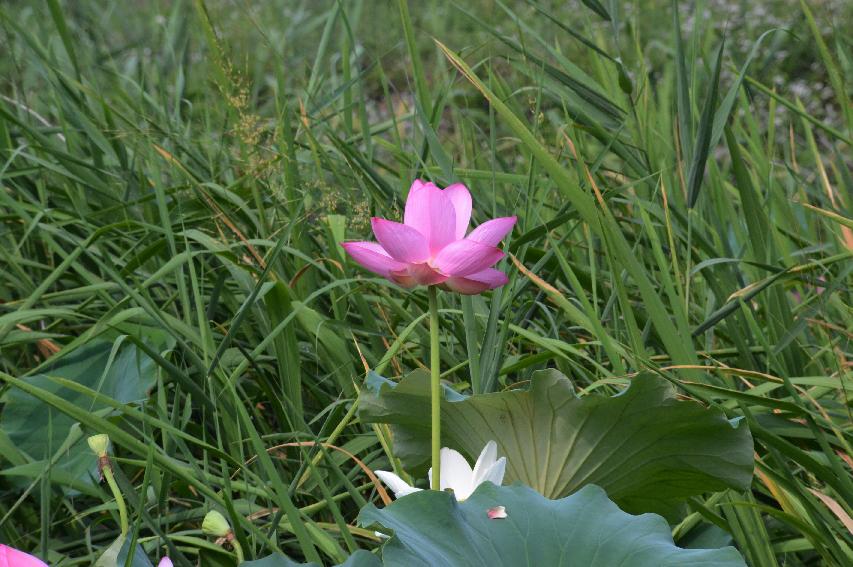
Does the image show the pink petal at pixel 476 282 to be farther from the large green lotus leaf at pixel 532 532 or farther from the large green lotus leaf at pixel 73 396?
the large green lotus leaf at pixel 73 396

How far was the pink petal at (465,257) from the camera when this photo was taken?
696 millimetres

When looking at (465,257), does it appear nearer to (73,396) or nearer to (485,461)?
(485,461)

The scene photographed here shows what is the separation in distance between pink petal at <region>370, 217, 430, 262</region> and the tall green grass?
0.66ft

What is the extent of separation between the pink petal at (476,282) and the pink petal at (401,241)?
0.03 metres

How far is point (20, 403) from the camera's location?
3.95 feet

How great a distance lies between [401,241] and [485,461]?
0.63 ft

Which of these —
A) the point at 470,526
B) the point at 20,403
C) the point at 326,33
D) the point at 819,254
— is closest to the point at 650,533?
the point at 470,526

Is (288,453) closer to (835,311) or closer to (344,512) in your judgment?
(344,512)

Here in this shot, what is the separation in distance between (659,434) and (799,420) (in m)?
0.35

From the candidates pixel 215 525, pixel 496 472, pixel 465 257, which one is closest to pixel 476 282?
pixel 465 257

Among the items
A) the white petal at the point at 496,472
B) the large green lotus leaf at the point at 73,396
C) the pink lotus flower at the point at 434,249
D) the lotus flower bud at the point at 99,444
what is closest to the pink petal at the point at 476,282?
the pink lotus flower at the point at 434,249

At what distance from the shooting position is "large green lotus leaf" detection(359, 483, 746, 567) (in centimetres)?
68

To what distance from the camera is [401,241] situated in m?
0.71

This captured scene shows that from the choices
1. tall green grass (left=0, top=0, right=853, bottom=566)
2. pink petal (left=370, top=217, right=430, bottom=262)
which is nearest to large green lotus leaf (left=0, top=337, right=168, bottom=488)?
tall green grass (left=0, top=0, right=853, bottom=566)
